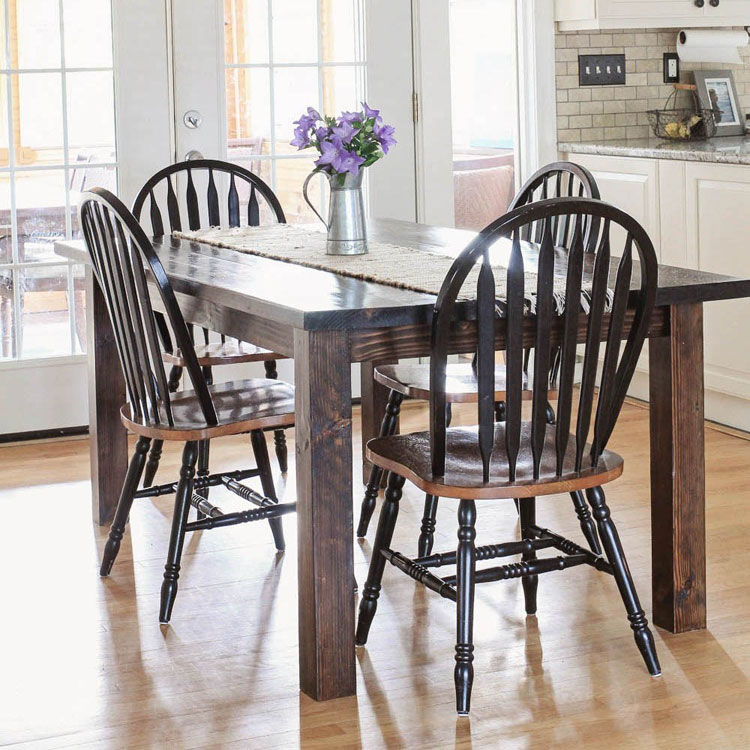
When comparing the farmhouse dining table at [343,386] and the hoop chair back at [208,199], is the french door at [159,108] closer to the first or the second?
the hoop chair back at [208,199]

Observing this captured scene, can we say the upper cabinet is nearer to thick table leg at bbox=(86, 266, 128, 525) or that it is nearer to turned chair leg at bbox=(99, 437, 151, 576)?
thick table leg at bbox=(86, 266, 128, 525)

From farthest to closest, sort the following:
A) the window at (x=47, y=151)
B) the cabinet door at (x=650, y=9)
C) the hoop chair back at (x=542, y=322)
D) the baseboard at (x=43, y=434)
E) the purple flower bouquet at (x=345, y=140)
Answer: the cabinet door at (x=650, y=9) → the baseboard at (x=43, y=434) → the window at (x=47, y=151) → the purple flower bouquet at (x=345, y=140) → the hoop chair back at (x=542, y=322)

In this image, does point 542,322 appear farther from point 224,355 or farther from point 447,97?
point 447,97

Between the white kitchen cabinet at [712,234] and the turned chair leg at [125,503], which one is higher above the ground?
the white kitchen cabinet at [712,234]

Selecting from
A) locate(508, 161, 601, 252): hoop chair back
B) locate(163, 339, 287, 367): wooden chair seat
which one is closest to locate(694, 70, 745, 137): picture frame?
locate(508, 161, 601, 252): hoop chair back

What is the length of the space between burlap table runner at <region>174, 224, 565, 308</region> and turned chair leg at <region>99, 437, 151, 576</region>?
1.84 ft

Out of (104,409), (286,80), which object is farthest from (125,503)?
(286,80)

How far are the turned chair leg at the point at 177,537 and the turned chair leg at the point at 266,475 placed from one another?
0.35 meters

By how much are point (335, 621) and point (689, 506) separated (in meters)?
0.78

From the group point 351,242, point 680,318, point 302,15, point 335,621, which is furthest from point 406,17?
point 335,621

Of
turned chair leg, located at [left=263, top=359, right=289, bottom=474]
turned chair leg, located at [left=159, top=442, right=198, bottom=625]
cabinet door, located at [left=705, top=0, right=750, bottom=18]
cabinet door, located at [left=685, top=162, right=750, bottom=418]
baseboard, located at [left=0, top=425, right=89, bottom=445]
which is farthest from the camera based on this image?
cabinet door, located at [left=705, top=0, right=750, bottom=18]

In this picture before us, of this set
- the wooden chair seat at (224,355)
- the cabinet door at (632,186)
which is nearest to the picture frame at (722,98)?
the cabinet door at (632,186)

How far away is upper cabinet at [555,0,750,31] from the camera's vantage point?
15.5 feet

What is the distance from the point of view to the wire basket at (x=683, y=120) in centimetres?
495
